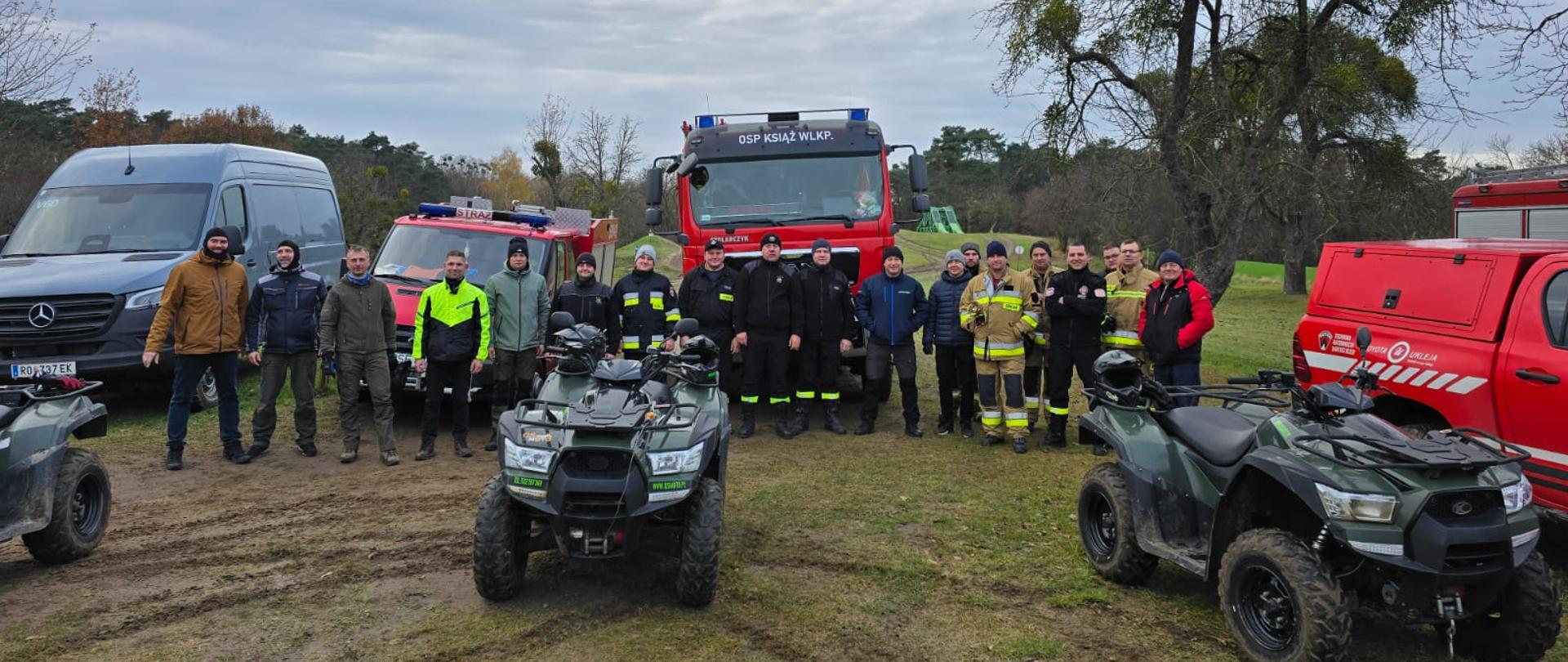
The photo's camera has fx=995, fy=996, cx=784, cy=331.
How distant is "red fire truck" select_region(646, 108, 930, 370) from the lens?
1005cm

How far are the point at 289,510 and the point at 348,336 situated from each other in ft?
5.70

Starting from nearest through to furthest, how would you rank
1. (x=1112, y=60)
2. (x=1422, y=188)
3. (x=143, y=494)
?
(x=143, y=494) < (x=1112, y=60) < (x=1422, y=188)

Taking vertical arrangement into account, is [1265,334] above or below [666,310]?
below

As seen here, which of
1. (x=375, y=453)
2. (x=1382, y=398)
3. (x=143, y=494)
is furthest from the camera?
(x=375, y=453)

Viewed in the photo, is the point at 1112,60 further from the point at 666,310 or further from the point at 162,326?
the point at 162,326

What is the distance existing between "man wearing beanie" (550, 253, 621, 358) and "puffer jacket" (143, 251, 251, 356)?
263 centimetres

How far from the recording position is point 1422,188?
18750mm

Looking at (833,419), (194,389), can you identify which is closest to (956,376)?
(833,419)

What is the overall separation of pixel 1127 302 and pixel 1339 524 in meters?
4.67

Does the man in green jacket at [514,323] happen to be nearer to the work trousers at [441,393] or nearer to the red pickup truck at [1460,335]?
the work trousers at [441,393]

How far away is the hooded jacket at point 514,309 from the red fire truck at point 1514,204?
8.56 m

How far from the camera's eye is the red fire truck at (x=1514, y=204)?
8.40 metres

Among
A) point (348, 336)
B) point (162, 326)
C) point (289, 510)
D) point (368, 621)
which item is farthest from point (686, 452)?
point (162, 326)

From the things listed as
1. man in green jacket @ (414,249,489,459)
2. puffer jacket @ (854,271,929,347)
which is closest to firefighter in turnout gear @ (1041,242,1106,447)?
puffer jacket @ (854,271,929,347)
